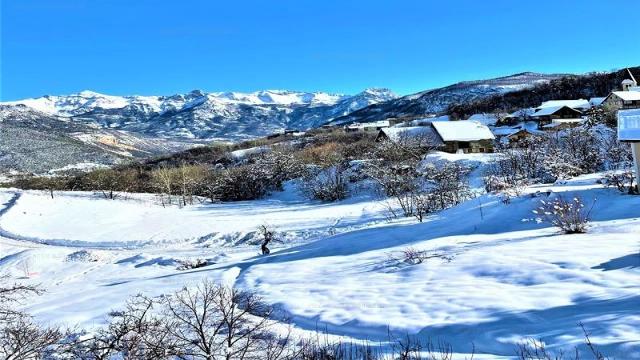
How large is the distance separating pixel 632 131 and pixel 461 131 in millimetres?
37871

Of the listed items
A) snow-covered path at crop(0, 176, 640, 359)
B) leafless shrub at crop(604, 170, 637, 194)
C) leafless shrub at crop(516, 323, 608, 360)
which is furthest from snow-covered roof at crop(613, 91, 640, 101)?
leafless shrub at crop(516, 323, 608, 360)

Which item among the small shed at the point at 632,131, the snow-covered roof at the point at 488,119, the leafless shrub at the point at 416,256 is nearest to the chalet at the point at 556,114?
the snow-covered roof at the point at 488,119

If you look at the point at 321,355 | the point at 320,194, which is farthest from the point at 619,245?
the point at 320,194

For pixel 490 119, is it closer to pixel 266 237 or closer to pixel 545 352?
pixel 266 237

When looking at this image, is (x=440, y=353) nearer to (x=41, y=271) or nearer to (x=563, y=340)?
(x=563, y=340)

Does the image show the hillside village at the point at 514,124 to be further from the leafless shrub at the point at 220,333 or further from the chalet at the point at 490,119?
the leafless shrub at the point at 220,333

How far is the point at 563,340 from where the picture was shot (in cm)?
634

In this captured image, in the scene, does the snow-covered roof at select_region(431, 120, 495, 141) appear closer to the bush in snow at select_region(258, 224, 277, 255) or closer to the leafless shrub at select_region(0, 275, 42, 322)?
the bush in snow at select_region(258, 224, 277, 255)

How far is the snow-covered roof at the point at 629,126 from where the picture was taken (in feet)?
55.6

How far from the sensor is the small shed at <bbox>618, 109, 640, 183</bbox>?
55.6ft

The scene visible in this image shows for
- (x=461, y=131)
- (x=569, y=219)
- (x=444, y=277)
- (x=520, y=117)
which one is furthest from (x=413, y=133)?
(x=444, y=277)

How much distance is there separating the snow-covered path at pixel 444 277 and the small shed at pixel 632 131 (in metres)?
1.53

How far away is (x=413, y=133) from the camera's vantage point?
180 feet

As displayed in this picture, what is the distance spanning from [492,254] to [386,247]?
4.39 metres
